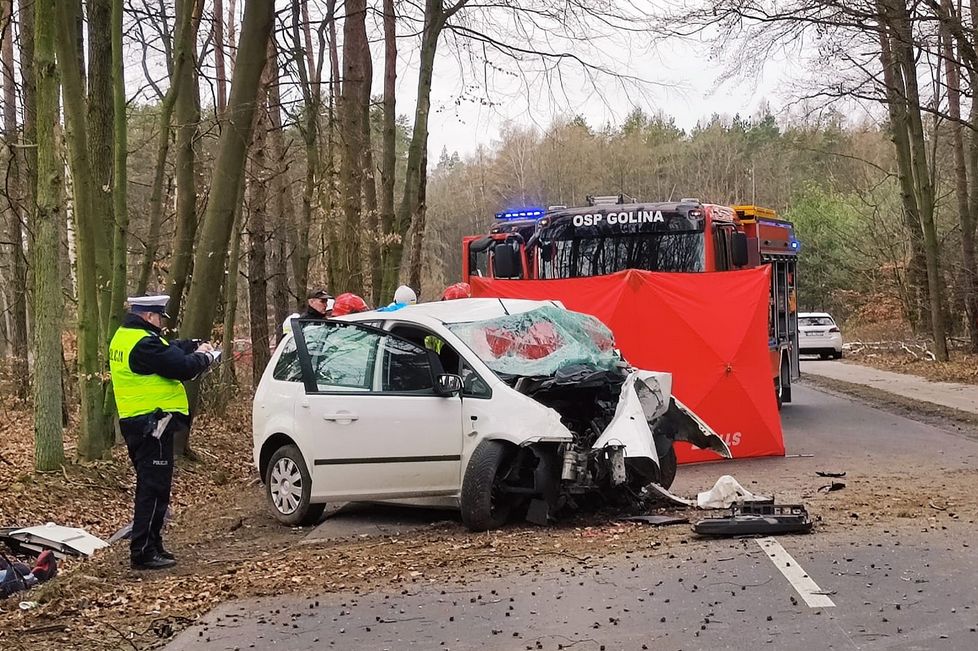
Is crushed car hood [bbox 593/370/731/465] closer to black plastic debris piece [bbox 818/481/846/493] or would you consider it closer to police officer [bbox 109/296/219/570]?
black plastic debris piece [bbox 818/481/846/493]

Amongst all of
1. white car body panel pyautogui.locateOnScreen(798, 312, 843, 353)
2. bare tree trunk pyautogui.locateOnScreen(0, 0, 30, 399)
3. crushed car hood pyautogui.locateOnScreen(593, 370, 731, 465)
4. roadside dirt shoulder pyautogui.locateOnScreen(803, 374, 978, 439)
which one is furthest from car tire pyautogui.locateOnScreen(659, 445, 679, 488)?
white car body panel pyautogui.locateOnScreen(798, 312, 843, 353)

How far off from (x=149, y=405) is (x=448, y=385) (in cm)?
226

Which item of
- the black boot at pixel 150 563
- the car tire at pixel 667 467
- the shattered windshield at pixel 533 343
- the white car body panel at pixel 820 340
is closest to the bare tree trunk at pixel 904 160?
the white car body panel at pixel 820 340

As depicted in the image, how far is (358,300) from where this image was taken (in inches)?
471

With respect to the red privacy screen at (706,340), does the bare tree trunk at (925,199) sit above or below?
above

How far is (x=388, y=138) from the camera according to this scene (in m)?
20.0

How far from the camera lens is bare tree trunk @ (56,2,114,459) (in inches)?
427

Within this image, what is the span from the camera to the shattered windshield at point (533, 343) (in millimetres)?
8828

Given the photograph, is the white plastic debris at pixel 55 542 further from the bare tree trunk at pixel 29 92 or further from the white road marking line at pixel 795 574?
the bare tree trunk at pixel 29 92

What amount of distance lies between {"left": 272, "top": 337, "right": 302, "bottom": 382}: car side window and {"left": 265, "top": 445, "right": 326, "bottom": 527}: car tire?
2.03 ft

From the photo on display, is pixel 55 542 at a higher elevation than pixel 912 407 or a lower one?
higher

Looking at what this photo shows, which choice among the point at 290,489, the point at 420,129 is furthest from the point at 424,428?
the point at 420,129

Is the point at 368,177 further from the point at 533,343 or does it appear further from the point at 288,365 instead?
the point at 533,343

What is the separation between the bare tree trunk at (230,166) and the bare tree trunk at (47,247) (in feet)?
6.38
